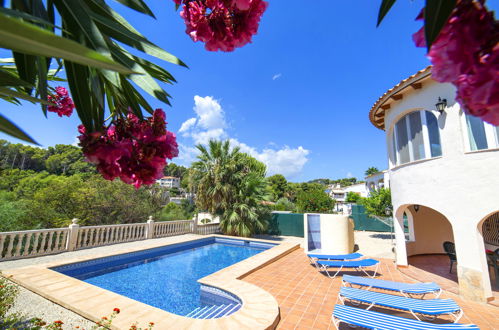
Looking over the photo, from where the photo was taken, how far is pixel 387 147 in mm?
8820

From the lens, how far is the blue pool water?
6.19 meters

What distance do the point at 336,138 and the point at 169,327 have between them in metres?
21.8

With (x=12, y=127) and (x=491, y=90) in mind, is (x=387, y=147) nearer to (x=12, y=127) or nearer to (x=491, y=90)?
(x=491, y=90)

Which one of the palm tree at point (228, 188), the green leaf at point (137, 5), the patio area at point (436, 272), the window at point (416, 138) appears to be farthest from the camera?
the palm tree at point (228, 188)

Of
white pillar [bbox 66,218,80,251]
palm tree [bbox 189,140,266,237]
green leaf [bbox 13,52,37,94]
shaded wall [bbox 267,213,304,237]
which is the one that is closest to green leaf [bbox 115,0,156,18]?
green leaf [bbox 13,52,37,94]

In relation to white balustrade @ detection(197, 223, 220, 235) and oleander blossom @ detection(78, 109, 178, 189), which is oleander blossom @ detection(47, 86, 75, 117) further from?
white balustrade @ detection(197, 223, 220, 235)

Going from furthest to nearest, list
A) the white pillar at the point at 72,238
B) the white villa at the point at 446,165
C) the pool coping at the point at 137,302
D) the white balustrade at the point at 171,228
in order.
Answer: the white balustrade at the point at 171,228
the white pillar at the point at 72,238
the white villa at the point at 446,165
the pool coping at the point at 137,302

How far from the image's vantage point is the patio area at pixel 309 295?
14.5 ft

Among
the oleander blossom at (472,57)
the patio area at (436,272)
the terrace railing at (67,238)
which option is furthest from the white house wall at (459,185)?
the terrace railing at (67,238)

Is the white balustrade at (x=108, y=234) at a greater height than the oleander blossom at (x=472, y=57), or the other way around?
the oleander blossom at (x=472, y=57)

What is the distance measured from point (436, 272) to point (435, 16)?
9.75 metres

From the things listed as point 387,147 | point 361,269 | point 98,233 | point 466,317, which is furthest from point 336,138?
point 98,233

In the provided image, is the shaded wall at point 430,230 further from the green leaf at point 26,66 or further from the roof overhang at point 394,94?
the green leaf at point 26,66

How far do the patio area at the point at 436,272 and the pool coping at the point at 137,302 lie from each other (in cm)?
507
